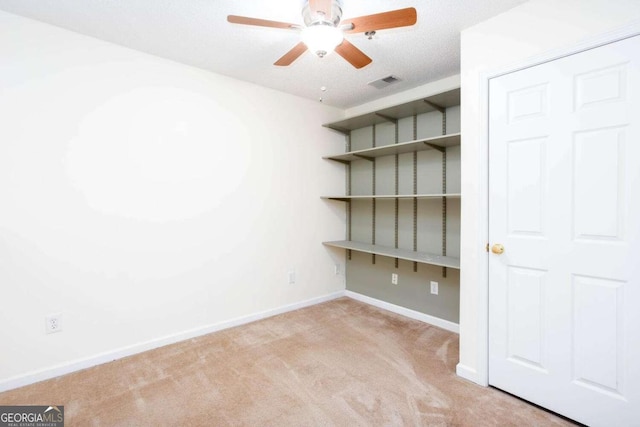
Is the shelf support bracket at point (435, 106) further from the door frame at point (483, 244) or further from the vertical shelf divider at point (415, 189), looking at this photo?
the door frame at point (483, 244)

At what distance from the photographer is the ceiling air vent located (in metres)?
2.96

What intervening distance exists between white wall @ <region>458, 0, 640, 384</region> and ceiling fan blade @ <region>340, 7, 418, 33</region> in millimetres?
783

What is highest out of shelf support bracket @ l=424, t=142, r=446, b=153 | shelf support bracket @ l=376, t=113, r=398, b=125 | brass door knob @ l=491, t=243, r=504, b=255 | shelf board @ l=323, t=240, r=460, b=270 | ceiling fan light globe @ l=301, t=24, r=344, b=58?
shelf support bracket @ l=376, t=113, r=398, b=125

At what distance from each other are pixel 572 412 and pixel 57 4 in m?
3.88

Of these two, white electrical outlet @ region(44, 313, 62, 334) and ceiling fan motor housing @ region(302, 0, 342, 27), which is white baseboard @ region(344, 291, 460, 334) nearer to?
ceiling fan motor housing @ region(302, 0, 342, 27)

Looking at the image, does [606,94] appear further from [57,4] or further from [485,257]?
[57,4]

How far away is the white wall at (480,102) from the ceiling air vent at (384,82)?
0.91 meters

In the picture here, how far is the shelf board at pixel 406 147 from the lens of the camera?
261cm

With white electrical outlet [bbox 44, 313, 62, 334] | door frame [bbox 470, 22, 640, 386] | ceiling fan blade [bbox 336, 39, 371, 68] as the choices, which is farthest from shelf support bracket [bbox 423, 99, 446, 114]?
white electrical outlet [bbox 44, 313, 62, 334]

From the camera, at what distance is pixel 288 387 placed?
2.03 m

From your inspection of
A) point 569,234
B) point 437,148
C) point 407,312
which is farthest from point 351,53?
point 407,312

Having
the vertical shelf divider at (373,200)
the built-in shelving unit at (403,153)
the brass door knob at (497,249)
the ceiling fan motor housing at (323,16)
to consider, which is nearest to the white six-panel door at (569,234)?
the brass door knob at (497,249)

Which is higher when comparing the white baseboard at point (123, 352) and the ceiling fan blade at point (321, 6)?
the ceiling fan blade at point (321, 6)

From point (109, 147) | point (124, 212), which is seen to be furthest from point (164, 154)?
point (124, 212)
